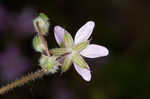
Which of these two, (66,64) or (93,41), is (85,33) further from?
(93,41)

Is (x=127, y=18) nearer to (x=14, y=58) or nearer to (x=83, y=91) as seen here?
(x=83, y=91)

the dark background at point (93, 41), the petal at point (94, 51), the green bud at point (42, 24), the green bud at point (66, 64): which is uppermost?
the green bud at point (42, 24)

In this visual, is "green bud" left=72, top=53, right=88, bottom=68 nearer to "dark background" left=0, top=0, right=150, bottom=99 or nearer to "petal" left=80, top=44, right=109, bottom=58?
"petal" left=80, top=44, right=109, bottom=58

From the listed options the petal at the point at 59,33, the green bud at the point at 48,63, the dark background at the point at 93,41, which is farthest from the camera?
the dark background at the point at 93,41

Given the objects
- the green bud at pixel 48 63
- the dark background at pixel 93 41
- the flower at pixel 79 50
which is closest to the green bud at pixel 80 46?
the flower at pixel 79 50

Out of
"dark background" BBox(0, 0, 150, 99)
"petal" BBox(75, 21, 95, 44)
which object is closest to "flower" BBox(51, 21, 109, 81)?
"petal" BBox(75, 21, 95, 44)

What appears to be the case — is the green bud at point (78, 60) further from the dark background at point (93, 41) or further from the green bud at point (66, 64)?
the dark background at point (93, 41)

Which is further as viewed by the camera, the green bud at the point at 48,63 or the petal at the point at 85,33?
the petal at the point at 85,33

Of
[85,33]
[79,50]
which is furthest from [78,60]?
[85,33]
